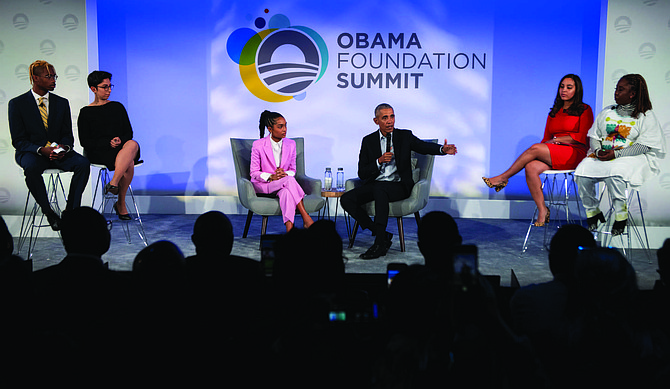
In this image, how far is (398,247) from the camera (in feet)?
17.0

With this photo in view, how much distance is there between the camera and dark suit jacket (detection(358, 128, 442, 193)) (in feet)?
16.9

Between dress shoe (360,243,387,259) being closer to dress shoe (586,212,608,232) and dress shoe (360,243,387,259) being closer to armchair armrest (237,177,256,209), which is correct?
armchair armrest (237,177,256,209)

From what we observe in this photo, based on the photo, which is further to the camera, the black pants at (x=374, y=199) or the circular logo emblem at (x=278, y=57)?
the circular logo emblem at (x=278, y=57)

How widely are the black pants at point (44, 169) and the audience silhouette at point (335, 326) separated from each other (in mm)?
3186

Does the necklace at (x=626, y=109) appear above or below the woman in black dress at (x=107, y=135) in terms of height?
above

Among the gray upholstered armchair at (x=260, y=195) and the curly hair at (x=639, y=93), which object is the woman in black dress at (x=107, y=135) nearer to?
the gray upholstered armchair at (x=260, y=195)

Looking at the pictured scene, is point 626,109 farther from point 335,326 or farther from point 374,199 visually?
point 335,326

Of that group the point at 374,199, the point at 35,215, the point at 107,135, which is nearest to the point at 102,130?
the point at 107,135

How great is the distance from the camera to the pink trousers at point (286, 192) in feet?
16.9

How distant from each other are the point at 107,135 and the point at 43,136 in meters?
0.55

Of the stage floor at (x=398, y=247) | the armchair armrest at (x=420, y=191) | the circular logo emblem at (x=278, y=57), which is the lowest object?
the stage floor at (x=398, y=247)

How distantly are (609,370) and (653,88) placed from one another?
4201mm

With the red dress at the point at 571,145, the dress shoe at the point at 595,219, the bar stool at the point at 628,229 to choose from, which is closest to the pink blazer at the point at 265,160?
the red dress at the point at 571,145

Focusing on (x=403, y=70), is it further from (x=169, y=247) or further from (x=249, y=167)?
(x=169, y=247)
